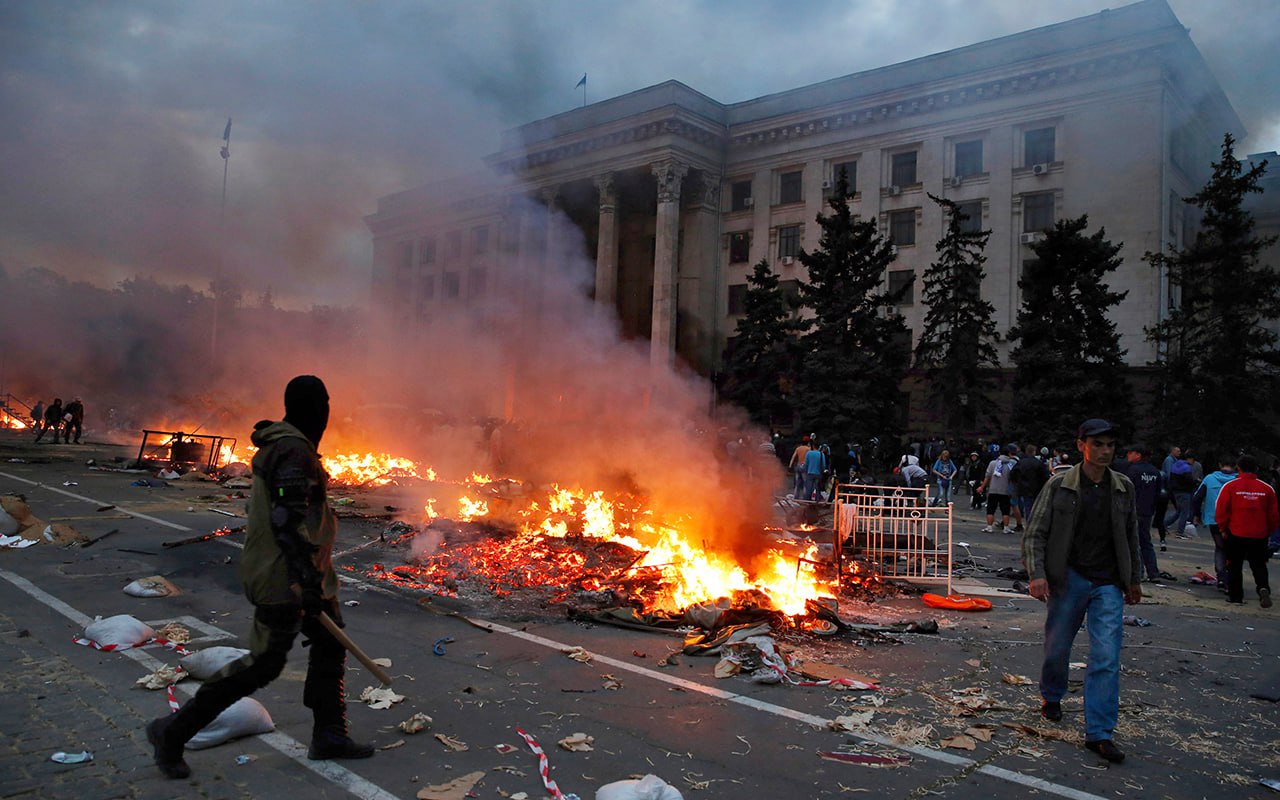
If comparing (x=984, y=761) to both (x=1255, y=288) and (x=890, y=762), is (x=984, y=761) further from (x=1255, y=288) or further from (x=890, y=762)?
(x=1255, y=288)

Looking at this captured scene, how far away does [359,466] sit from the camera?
19125 mm

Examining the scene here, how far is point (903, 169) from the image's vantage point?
116 ft

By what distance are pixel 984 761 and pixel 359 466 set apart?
17.5m

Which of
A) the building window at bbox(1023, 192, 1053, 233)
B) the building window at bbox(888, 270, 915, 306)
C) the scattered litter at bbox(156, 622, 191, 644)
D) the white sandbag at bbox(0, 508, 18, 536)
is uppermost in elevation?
the building window at bbox(1023, 192, 1053, 233)

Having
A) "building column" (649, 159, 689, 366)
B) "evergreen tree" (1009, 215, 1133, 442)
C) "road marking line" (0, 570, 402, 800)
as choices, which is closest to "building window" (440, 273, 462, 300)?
"road marking line" (0, 570, 402, 800)

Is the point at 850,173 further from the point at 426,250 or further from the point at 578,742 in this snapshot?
the point at 578,742

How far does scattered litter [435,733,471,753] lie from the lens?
148 inches

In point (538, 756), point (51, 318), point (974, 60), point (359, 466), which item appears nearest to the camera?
point (538, 756)

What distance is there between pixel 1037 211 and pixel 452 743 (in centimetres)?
3412

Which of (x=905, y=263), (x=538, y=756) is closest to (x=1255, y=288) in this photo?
(x=905, y=263)

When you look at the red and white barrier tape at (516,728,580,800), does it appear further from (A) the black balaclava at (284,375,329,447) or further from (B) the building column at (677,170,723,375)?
(B) the building column at (677,170,723,375)

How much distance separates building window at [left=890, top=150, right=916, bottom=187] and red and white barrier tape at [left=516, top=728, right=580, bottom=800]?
116ft

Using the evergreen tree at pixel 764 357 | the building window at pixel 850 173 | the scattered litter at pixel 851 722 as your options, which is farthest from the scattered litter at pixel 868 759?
the building window at pixel 850 173

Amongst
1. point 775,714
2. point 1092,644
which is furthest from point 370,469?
point 1092,644
